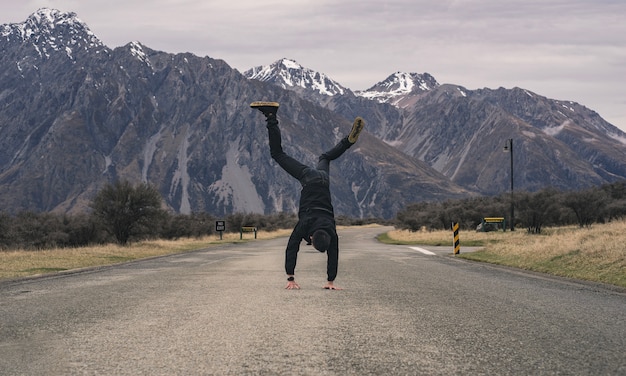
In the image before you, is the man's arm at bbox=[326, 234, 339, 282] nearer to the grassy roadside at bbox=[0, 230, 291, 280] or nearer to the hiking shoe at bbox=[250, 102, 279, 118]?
the hiking shoe at bbox=[250, 102, 279, 118]

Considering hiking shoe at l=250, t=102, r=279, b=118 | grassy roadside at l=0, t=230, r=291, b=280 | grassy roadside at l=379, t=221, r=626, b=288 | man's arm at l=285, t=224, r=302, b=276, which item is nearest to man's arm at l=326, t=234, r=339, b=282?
man's arm at l=285, t=224, r=302, b=276

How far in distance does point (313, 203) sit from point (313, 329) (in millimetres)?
4105

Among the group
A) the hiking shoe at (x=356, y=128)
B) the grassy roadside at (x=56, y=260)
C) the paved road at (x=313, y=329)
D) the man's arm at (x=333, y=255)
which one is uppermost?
the hiking shoe at (x=356, y=128)

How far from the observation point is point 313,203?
1230cm

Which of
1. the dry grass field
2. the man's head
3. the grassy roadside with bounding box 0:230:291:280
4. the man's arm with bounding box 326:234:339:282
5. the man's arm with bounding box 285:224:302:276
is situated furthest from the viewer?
the grassy roadside with bounding box 0:230:291:280

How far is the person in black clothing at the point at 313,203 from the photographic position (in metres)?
12.1

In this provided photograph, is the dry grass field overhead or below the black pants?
below

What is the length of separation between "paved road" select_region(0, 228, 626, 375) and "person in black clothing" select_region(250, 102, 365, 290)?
2.77 feet

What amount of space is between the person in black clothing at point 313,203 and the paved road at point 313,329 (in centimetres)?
84

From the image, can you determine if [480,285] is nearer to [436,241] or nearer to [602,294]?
[602,294]

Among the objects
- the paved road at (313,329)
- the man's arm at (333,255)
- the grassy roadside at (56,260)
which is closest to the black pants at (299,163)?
the man's arm at (333,255)

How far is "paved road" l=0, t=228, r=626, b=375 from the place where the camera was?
6.47 metres

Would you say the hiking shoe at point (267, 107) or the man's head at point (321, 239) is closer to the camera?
the man's head at point (321, 239)

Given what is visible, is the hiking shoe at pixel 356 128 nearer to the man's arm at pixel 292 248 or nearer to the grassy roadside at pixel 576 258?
the man's arm at pixel 292 248
